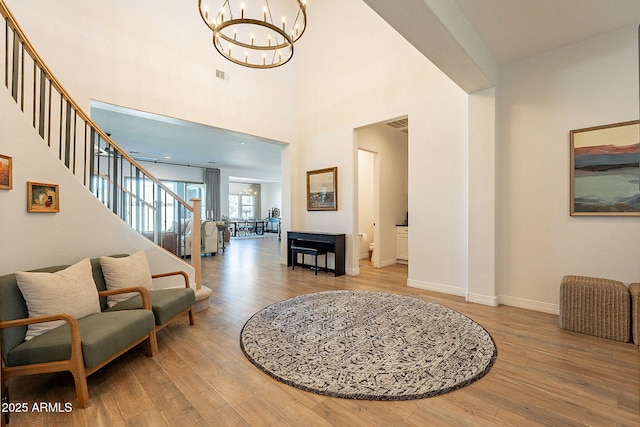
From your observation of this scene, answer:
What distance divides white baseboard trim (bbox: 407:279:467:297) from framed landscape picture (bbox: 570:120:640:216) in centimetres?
165

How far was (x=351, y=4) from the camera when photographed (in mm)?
5312

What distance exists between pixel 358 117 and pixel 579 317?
414cm

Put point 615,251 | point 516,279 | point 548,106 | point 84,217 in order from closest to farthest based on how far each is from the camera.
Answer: point 84,217 → point 615,251 → point 548,106 → point 516,279

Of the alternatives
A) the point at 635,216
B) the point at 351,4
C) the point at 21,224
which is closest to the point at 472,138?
the point at 635,216

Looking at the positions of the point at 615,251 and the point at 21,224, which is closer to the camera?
the point at 21,224

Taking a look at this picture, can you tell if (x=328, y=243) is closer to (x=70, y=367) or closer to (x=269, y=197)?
(x=70, y=367)

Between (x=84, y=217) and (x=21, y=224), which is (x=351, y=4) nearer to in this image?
(x=84, y=217)

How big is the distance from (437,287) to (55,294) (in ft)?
14.3

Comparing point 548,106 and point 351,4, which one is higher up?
point 351,4

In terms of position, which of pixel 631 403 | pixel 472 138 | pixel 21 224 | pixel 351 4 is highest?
pixel 351 4

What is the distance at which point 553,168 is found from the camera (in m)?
3.28

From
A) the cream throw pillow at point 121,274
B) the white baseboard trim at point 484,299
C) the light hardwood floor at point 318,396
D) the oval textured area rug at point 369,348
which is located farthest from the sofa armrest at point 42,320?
the white baseboard trim at point 484,299

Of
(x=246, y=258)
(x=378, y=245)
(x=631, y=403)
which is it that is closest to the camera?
(x=631, y=403)

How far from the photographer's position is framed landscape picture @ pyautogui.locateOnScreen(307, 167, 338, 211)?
5.56 metres
